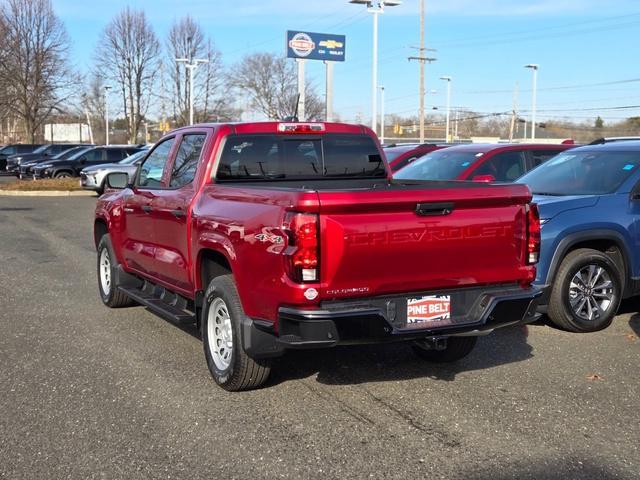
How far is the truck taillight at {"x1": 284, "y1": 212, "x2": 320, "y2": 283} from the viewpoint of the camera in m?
4.07

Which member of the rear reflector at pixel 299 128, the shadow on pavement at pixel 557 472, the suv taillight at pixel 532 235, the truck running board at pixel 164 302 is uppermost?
the rear reflector at pixel 299 128

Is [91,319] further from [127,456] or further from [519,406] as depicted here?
[519,406]

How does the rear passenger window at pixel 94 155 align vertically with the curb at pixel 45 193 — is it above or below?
above

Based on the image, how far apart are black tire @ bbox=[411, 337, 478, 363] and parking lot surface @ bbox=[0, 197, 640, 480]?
4.1 inches

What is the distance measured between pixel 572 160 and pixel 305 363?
162 inches

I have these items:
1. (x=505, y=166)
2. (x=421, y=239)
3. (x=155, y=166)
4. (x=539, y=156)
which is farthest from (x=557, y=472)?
(x=539, y=156)

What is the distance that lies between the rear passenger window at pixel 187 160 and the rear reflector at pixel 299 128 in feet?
2.14

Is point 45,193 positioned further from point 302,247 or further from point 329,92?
point 302,247

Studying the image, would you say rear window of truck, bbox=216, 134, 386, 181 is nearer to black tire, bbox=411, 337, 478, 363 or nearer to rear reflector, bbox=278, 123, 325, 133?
rear reflector, bbox=278, 123, 325, 133

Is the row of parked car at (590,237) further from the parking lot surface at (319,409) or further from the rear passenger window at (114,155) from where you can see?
the rear passenger window at (114,155)

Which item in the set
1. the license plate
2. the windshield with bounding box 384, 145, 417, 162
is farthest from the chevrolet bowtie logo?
the license plate

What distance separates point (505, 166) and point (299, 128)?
545 centimetres

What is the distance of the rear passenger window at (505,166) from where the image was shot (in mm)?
10375

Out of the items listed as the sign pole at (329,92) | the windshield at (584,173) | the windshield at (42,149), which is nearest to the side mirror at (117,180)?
the windshield at (584,173)
